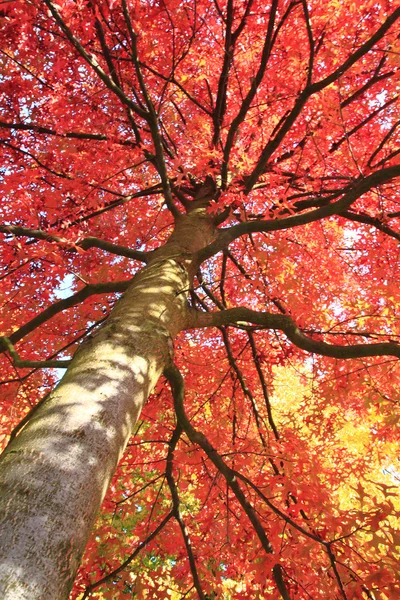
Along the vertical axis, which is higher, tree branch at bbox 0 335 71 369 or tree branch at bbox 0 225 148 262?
tree branch at bbox 0 225 148 262

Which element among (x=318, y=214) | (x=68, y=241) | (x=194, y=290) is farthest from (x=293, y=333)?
(x=68, y=241)

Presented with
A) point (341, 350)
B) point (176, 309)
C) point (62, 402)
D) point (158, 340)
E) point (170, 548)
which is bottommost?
point (170, 548)

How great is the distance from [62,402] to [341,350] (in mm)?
1297

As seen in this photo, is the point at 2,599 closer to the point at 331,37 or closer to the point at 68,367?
the point at 68,367

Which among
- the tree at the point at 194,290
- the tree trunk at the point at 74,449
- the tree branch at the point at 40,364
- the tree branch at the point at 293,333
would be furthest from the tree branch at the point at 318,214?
the tree branch at the point at 40,364

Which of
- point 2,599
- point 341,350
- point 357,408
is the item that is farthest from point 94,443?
point 357,408

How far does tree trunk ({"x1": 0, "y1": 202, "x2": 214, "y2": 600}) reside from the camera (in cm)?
99

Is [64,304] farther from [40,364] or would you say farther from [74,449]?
[74,449]

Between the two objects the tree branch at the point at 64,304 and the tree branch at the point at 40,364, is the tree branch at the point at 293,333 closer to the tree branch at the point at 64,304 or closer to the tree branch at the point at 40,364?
the tree branch at the point at 64,304

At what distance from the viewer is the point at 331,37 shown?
11.7 ft

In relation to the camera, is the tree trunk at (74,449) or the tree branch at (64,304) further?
the tree branch at (64,304)

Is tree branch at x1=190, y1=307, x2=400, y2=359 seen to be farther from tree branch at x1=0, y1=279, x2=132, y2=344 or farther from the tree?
tree branch at x1=0, y1=279, x2=132, y2=344

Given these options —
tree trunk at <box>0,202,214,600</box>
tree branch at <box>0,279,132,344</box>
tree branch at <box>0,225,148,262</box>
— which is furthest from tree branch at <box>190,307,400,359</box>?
tree branch at <box>0,225,148,262</box>

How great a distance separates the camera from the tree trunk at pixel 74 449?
991 mm
